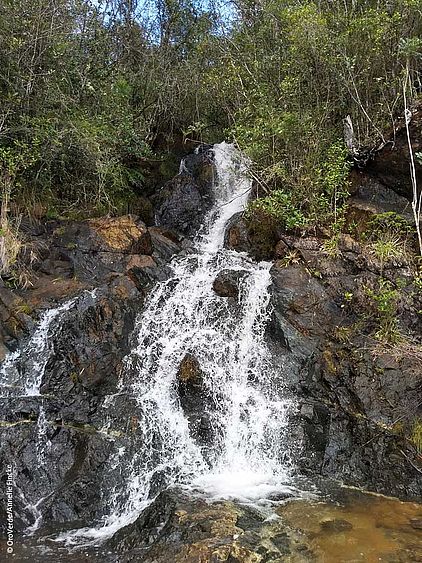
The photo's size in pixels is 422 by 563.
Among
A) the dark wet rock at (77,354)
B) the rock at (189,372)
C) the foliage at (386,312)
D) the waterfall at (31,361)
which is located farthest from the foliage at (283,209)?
the waterfall at (31,361)

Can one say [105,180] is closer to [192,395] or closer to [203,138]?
[203,138]

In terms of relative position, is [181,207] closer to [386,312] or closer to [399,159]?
[399,159]

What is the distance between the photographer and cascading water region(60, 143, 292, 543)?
6336 millimetres

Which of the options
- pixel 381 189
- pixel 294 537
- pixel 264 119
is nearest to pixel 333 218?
pixel 381 189

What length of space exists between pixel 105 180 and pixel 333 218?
5.20 m

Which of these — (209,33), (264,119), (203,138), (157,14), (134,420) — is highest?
(157,14)

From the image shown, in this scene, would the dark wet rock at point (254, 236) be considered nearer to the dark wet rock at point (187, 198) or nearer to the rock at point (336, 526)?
the dark wet rock at point (187, 198)

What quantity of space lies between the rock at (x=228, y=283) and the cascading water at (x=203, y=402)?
0.08m

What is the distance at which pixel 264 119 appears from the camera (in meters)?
10.2

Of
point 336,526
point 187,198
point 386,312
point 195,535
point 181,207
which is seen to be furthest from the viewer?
point 187,198

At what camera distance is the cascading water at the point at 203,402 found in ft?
20.8

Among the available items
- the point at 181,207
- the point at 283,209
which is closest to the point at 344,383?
the point at 283,209

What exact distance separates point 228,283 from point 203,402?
2458 millimetres

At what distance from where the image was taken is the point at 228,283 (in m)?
9.05
